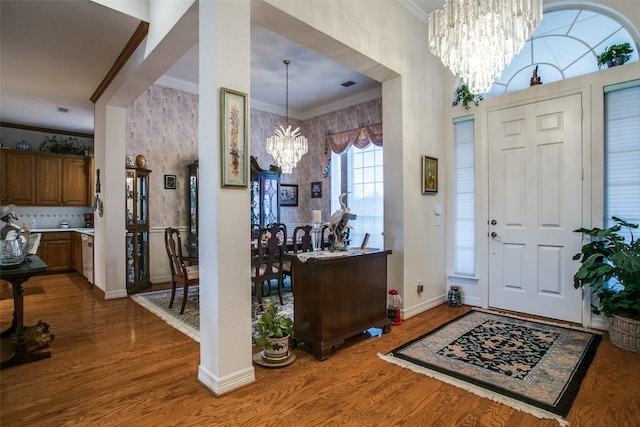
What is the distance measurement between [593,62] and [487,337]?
299cm

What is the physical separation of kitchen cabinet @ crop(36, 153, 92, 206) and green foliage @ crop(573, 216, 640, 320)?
8541 mm

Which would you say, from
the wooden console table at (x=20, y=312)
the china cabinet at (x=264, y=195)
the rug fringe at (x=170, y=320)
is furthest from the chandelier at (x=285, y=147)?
the wooden console table at (x=20, y=312)

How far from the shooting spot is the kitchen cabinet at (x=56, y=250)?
21.4 ft

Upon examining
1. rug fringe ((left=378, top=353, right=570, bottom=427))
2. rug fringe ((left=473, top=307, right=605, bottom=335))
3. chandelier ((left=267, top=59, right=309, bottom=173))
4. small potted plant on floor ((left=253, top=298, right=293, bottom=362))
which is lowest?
rug fringe ((left=473, top=307, right=605, bottom=335))

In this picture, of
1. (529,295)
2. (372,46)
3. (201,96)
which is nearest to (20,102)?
(201,96)

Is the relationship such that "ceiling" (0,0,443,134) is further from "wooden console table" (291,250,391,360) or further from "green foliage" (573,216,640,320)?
"green foliage" (573,216,640,320)

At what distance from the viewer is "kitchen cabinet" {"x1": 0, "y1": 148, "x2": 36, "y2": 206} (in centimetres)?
631

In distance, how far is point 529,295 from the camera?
3785mm

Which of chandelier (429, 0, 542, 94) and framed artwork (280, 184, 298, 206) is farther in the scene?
framed artwork (280, 184, 298, 206)

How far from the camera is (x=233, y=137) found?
2.23 m

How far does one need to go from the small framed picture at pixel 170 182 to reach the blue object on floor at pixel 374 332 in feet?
12.9

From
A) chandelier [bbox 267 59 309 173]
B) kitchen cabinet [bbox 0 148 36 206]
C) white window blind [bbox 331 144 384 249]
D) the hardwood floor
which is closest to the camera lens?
the hardwood floor

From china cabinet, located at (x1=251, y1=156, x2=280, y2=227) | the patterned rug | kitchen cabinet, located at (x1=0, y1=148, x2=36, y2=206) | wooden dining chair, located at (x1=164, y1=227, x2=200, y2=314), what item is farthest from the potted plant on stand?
kitchen cabinet, located at (x1=0, y1=148, x2=36, y2=206)

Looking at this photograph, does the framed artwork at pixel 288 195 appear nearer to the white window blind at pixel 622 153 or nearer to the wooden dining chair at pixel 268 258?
the wooden dining chair at pixel 268 258
